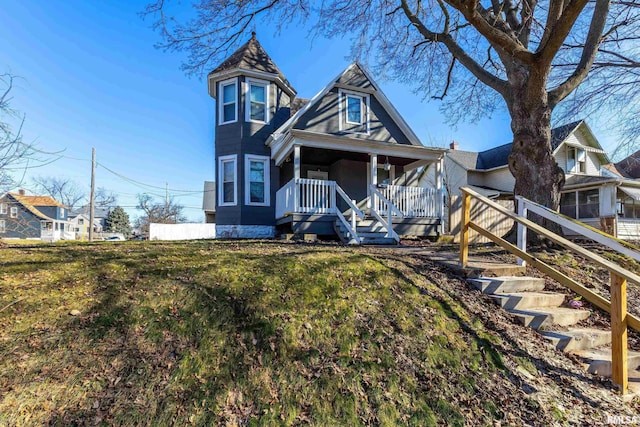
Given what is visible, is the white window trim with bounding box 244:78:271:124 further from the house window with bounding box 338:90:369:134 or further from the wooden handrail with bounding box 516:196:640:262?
the wooden handrail with bounding box 516:196:640:262

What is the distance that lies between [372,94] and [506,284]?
10747 mm

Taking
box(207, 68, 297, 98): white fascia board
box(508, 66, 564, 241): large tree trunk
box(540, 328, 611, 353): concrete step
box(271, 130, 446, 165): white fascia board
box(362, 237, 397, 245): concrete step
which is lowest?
box(540, 328, 611, 353): concrete step

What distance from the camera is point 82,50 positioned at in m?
11.6

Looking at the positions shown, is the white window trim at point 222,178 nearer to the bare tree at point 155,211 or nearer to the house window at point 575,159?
the house window at point 575,159

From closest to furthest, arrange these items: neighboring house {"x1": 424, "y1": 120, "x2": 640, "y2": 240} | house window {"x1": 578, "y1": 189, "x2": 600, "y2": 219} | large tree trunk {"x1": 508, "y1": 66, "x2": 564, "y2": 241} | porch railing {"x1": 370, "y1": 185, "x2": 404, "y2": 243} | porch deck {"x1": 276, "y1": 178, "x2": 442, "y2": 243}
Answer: large tree trunk {"x1": 508, "y1": 66, "x2": 564, "y2": 241} → porch railing {"x1": 370, "y1": 185, "x2": 404, "y2": 243} → porch deck {"x1": 276, "y1": 178, "x2": 442, "y2": 243} → neighboring house {"x1": 424, "y1": 120, "x2": 640, "y2": 240} → house window {"x1": 578, "y1": 189, "x2": 600, "y2": 219}

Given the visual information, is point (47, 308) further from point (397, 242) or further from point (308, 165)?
point (308, 165)

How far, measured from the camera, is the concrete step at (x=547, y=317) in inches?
144

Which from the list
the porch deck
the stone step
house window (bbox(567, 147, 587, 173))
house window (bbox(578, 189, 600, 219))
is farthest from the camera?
house window (bbox(567, 147, 587, 173))

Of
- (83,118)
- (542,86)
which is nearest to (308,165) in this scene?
(542,86)

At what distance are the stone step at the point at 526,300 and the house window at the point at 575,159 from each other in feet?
74.4

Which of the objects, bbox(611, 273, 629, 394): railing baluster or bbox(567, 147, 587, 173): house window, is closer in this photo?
bbox(611, 273, 629, 394): railing baluster

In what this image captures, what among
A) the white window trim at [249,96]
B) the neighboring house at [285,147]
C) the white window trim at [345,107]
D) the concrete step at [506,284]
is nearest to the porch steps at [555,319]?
the concrete step at [506,284]

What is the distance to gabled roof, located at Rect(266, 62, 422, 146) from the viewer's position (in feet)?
38.3

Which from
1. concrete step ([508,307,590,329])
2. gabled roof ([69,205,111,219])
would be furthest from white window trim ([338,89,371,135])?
gabled roof ([69,205,111,219])
